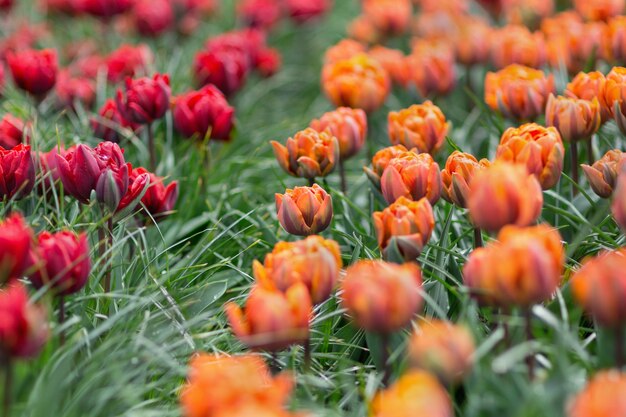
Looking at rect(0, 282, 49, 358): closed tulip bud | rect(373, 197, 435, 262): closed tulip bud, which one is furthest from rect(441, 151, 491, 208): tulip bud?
rect(0, 282, 49, 358): closed tulip bud

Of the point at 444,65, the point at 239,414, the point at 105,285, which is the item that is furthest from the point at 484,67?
the point at 239,414

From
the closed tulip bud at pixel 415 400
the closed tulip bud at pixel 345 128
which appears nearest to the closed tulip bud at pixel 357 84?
the closed tulip bud at pixel 345 128

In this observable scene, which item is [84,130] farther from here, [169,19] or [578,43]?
[578,43]

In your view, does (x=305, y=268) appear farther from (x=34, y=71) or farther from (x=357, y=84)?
(x=34, y=71)

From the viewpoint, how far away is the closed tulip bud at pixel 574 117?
2113 millimetres

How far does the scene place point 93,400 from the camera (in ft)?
5.08

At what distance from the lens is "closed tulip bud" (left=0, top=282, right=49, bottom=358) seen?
4.32ft

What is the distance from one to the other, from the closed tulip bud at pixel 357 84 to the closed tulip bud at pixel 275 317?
1.42 meters

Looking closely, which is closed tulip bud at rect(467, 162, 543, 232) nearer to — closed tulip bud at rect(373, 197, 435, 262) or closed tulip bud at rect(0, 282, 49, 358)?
closed tulip bud at rect(373, 197, 435, 262)

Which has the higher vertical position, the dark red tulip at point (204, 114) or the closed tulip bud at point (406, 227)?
the closed tulip bud at point (406, 227)

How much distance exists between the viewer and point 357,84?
280 cm

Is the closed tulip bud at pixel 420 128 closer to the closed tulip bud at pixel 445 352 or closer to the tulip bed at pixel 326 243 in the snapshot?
the tulip bed at pixel 326 243

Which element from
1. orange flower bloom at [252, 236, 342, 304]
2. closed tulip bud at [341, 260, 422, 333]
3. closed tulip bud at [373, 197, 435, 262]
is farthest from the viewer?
closed tulip bud at [373, 197, 435, 262]

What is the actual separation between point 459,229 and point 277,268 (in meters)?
0.90
